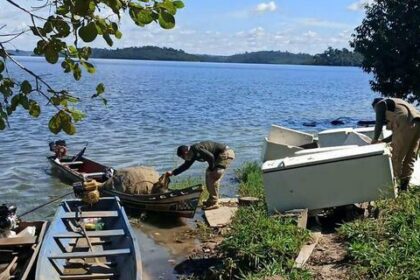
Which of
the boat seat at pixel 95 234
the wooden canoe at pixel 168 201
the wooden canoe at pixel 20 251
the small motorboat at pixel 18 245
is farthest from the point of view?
the wooden canoe at pixel 168 201

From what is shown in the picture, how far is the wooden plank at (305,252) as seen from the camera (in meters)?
6.67

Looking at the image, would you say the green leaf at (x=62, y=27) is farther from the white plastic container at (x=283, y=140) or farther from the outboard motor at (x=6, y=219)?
the white plastic container at (x=283, y=140)

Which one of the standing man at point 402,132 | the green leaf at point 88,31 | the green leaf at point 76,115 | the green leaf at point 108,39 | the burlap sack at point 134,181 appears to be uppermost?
the green leaf at point 88,31

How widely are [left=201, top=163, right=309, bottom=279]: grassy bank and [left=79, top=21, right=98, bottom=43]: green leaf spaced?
14.4 ft

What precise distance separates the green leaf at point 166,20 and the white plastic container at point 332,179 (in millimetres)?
5703

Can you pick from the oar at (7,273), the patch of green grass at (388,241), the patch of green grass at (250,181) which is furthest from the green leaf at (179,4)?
the patch of green grass at (250,181)

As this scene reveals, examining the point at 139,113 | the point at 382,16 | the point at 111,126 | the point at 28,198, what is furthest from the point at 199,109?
the point at 28,198

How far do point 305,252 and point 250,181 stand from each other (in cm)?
711

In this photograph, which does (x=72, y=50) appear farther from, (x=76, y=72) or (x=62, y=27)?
(x=62, y=27)

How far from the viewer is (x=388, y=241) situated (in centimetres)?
670

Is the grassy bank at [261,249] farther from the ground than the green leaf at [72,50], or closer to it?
closer to it

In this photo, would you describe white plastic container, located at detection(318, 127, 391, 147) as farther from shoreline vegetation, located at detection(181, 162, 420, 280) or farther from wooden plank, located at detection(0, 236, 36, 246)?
wooden plank, located at detection(0, 236, 36, 246)

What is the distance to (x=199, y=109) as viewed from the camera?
41344mm

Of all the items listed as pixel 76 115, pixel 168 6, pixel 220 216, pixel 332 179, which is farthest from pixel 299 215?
pixel 168 6
